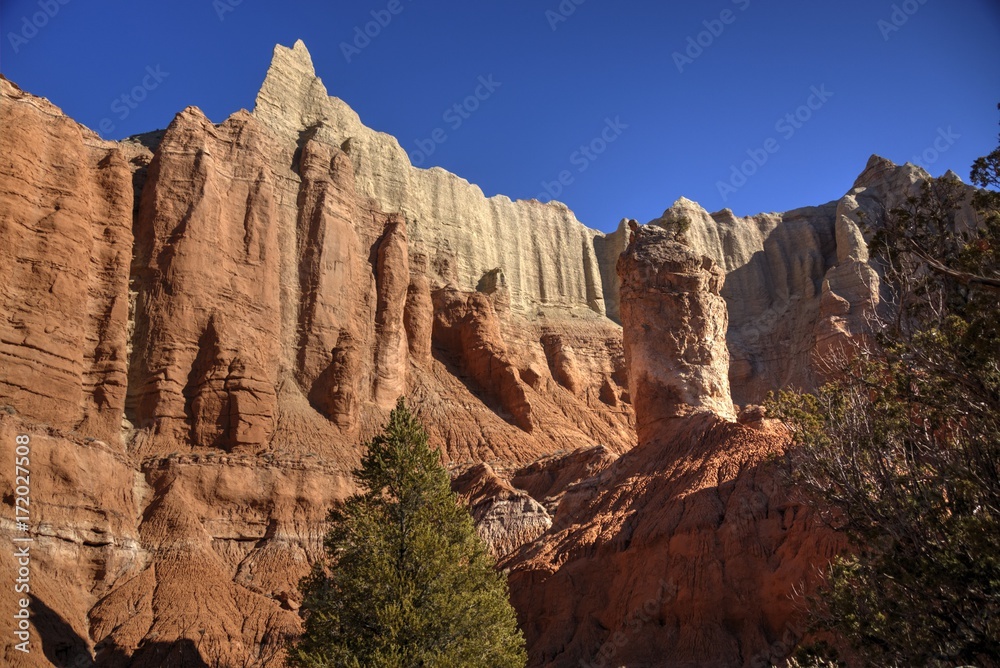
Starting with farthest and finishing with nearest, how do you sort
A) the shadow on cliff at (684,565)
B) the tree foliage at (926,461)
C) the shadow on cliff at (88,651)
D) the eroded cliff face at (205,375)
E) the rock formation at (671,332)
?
the rock formation at (671,332), the eroded cliff face at (205,375), the shadow on cliff at (88,651), the shadow on cliff at (684,565), the tree foliage at (926,461)

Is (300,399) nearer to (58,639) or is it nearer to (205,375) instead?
(205,375)

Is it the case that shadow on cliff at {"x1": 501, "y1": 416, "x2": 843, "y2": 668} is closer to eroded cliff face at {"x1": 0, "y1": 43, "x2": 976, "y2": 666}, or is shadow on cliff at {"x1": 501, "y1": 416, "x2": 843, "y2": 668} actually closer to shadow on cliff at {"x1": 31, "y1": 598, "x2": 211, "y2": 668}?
eroded cliff face at {"x1": 0, "y1": 43, "x2": 976, "y2": 666}

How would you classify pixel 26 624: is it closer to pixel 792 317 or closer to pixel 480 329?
pixel 480 329

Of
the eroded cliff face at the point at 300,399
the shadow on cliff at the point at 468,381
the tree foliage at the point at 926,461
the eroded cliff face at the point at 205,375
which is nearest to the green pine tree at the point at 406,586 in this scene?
the tree foliage at the point at 926,461

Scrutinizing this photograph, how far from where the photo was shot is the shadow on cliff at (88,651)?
28844 millimetres

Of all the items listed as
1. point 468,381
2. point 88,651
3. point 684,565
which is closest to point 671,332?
point 684,565

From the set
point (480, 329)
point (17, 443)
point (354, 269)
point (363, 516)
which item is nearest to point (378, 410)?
point (354, 269)

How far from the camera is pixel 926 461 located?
14555 millimetres

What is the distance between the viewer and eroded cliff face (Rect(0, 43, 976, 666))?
29.2m

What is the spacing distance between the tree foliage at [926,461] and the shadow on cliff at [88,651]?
2448cm

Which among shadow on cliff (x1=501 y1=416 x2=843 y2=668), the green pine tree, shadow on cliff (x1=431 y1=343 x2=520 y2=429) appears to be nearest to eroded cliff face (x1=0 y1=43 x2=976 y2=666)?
shadow on cliff (x1=501 y1=416 x2=843 y2=668)

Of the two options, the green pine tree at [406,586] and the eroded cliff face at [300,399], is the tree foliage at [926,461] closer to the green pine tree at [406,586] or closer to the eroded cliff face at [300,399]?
the eroded cliff face at [300,399]

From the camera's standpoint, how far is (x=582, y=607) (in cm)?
2962

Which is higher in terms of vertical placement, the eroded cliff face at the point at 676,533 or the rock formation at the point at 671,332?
the rock formation at the point at 671,332
